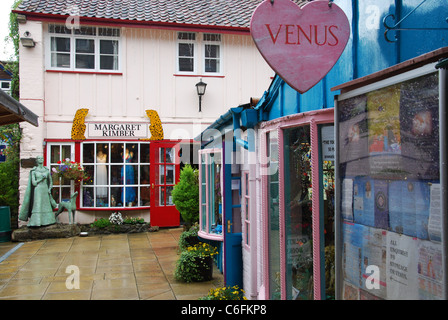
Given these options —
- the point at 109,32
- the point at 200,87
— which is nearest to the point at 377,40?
the point at 200,87

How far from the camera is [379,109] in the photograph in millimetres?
2670

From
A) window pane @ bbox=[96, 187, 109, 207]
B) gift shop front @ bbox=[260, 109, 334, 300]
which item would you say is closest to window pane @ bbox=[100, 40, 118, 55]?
window pane @ bbox=[96, 187, 109, 207]

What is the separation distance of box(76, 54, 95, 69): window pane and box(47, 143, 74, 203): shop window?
2.45 metres

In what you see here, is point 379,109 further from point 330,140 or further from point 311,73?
point 330,140

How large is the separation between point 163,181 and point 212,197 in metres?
5.28

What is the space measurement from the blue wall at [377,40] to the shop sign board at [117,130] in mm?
9145

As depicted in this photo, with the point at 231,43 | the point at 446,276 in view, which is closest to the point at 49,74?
the point at 231,43

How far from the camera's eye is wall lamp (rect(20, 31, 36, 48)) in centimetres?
1184

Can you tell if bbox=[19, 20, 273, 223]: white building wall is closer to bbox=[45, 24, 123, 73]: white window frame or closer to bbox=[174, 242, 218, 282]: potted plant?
bbox=[45, 24, 123, 73]: white window frame

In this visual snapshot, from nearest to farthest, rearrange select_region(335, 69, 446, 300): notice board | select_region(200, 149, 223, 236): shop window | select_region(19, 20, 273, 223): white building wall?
select_region(335, 69, 446, 300): notice board, select_region(200, 149, 223, 236): shop window, select_region(19, 20, 273, 223): white building wall

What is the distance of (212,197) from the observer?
25.1ft

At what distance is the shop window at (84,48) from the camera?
12.5 metres

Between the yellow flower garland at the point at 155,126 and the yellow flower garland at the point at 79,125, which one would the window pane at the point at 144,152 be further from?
the yellow flower garland at the point at 79,125

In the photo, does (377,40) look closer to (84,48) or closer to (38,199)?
(38,199)
